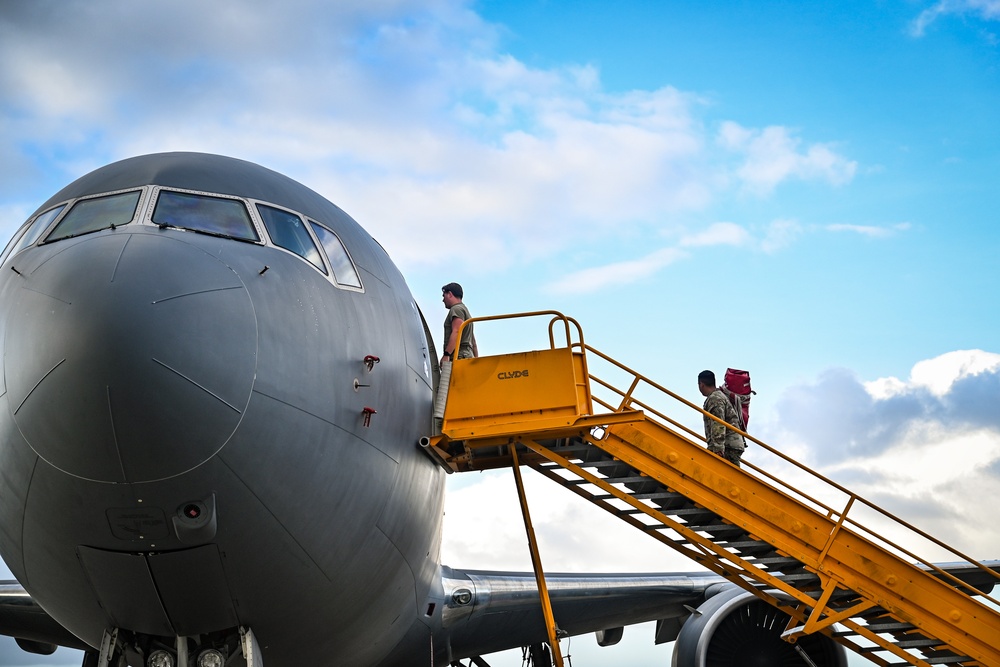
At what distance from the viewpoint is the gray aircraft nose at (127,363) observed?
5273 mm

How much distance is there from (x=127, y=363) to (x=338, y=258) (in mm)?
2427

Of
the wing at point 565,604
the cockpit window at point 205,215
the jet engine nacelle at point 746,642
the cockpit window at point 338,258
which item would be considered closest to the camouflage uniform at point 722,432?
the jet engine nacelle at point 746,642

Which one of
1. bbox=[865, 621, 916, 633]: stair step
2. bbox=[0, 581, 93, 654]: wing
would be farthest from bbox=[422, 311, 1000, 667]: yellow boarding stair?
bbox=[0, 581, 93, 654]: wing

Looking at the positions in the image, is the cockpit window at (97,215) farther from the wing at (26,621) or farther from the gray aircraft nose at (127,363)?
the wing at (26,621)

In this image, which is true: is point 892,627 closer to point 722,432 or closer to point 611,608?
point 722,432

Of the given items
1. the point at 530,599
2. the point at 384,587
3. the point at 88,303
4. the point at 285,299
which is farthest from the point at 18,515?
the point at 530,599

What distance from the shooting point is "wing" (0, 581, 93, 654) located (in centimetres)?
1042

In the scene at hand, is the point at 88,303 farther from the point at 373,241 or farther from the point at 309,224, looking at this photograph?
the point at 373,241

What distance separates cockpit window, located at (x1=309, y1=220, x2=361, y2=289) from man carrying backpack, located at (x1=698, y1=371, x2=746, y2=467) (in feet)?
13.6

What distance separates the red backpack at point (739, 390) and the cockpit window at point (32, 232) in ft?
22.7

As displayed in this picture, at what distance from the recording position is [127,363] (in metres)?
5.25

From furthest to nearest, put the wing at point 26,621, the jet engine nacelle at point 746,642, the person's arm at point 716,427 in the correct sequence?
the jet engine nacelle at point 746,642 → the wing at point 26,621 → the person's arm at point 716,427

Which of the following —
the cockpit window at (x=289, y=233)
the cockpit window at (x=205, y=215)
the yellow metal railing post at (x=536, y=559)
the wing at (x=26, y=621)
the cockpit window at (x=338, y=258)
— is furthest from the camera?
the wing at (x=26, y=621)

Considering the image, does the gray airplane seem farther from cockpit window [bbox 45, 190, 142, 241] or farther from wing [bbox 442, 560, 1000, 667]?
wing [bbox 442, 560, 1000, 667]
